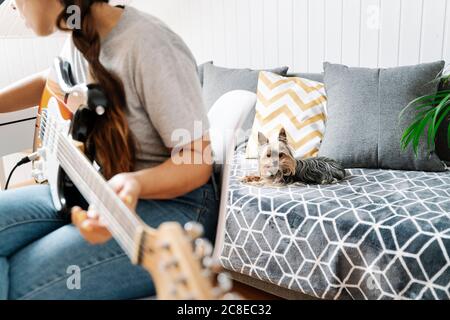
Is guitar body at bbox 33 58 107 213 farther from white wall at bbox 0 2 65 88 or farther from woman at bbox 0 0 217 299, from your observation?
white wall at bbox 0 2 65 88

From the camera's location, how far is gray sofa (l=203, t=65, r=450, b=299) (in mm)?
1079

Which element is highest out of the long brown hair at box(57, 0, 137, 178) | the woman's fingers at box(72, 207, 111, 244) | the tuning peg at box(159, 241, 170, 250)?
the long brown hair at box(57, 0, 137, 178)

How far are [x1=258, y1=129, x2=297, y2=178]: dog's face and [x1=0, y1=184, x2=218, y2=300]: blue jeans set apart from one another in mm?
938

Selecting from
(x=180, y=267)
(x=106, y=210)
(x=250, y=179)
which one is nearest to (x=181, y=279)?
(x=180, y=267)

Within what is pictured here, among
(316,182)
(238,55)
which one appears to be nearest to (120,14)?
(316,182)

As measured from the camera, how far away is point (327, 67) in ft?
5.87

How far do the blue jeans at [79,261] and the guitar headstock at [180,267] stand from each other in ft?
0.58

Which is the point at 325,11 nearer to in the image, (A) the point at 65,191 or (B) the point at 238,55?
(B) the point at 238,55

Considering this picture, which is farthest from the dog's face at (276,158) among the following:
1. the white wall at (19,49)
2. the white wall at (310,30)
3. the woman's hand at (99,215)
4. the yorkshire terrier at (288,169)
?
the woman's hand at (99,215)

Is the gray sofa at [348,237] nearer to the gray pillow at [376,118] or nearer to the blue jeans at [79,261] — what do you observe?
the gray pillow at [376,118]

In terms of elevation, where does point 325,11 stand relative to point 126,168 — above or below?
above

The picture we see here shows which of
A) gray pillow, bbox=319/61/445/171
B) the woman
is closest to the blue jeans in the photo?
the woman

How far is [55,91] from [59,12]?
0.14 m

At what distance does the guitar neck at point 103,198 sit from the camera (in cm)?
41
